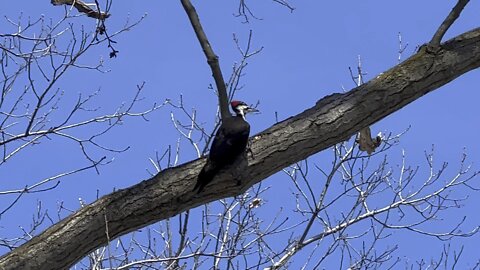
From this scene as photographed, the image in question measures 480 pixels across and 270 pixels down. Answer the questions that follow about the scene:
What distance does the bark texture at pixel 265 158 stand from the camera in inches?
149

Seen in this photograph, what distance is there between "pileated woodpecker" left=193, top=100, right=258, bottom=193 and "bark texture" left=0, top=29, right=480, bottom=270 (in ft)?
0.16

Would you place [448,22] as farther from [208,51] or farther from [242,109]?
[242,109]

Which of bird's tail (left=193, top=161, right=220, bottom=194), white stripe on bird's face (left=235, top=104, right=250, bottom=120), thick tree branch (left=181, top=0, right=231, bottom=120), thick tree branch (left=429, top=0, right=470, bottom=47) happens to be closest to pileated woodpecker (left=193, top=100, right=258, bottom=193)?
bird's tail (left=193, top=161, right=220, bottom=194)

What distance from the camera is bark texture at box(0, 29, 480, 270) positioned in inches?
149

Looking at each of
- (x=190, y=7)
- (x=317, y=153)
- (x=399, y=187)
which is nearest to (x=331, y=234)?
(x=399, y=187)

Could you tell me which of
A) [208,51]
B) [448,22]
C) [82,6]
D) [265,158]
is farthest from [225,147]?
[82,6]

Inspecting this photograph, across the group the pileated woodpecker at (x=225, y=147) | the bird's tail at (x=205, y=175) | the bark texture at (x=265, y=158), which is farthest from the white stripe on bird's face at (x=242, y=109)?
the bird's tail at (x=205, y=175)

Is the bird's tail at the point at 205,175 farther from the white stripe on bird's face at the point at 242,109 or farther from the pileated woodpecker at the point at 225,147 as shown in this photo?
the white stripe on bird's face at the point at 242,109

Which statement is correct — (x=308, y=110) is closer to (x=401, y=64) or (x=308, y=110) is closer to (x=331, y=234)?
(x=401, y=64)

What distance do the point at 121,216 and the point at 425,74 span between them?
155 centimetres

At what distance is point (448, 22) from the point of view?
428 cm

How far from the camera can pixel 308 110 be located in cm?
414

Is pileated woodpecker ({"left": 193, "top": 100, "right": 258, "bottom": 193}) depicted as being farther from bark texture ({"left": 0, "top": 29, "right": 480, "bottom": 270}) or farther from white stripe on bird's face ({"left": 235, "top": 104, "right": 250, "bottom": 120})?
white stripe on bird's face ({"left": 235, "top": 104, "right": 250, "bottom": 120})

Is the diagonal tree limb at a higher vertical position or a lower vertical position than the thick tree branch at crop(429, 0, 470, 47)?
higher
